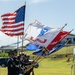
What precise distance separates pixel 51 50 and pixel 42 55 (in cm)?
44

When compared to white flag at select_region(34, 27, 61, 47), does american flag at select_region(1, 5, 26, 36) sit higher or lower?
higher

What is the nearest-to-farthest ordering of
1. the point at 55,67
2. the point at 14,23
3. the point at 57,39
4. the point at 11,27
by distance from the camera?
the point at 57,39 → the point at 11,27 → the point at 14,23 → the point at 55,67

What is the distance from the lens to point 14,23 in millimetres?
17875

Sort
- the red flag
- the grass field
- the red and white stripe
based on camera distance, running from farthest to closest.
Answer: the grass field < the red and white stripe < the red flag

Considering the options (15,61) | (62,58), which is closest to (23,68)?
(15,61)

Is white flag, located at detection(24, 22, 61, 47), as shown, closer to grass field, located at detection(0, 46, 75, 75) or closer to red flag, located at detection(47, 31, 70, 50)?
red flag, located at detection(47, 31, 70, 50)

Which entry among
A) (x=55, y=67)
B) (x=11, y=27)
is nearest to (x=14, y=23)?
(x=11, y=27)

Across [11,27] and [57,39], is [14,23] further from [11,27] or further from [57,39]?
[57,39]

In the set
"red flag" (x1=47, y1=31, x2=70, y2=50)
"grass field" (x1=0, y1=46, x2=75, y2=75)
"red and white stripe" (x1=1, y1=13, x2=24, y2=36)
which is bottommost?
"grass field" (x1=0, y1=46, x2=75, y2=75)

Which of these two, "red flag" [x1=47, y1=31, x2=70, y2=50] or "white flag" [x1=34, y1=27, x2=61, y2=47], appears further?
"white flag" [x1=34, y1=27, x2=61, y2=47]

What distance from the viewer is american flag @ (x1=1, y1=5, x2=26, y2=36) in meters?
17.6

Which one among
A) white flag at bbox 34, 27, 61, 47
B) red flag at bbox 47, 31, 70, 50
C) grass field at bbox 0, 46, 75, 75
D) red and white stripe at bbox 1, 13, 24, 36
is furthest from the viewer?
grass field at bbox 0, 46, 75, 75

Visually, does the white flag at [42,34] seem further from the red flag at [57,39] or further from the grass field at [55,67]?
the grass field at [55,67]

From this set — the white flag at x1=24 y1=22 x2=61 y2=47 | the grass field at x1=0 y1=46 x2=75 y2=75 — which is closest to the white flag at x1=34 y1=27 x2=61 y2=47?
the white flag at x1=24 y1=22 x2=61 y2=47
